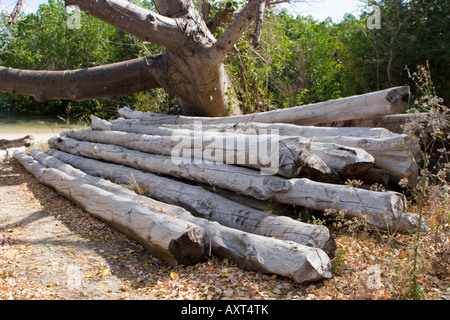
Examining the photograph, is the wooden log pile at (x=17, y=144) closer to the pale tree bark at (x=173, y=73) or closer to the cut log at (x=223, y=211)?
the pale tree bark at (x=173, y=73)

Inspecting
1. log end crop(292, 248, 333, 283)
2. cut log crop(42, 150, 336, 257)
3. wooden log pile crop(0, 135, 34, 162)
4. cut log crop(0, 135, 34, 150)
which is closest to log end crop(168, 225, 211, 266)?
cut log crop(42, 150, 336, 257)

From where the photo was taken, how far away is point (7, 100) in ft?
67.7

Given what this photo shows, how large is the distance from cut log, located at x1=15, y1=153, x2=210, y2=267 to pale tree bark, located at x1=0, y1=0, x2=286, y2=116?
297cm

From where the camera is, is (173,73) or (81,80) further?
(81,80)

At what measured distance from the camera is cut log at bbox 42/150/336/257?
134 inches

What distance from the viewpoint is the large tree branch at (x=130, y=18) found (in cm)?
596

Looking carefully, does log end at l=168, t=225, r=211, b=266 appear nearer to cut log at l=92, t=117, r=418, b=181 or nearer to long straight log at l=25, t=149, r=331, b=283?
long straight log at l=25, t=149, r=331, b=283

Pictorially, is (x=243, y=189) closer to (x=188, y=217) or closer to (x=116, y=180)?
(x=188, y=217)

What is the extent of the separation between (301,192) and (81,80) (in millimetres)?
5884

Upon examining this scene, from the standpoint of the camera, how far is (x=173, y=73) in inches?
306

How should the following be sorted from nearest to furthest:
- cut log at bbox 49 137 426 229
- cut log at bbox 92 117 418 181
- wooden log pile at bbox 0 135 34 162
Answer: cut log at bbox 49 137 426 229
cut log at bbox 92 117 418 181
wooden log pile at bbox 0 135 34 162

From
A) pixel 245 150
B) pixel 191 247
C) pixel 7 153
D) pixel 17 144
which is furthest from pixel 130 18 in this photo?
pixel 17 144

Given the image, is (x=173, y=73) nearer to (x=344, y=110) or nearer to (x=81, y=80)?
(x=81, y=80)

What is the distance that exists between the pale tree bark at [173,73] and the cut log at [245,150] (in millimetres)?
1909
